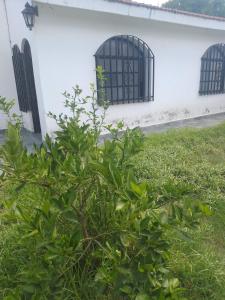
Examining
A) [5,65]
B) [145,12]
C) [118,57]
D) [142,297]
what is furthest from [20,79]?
[142,297]

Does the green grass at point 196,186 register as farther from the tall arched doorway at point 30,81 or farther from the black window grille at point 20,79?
the black window grille at point 20,79

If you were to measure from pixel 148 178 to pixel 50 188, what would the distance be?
2236 mm

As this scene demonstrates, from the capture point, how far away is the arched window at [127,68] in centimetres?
572

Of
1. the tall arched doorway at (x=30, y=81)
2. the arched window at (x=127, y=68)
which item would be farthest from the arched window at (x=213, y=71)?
the tall arched doorway at (x=30, y=81)

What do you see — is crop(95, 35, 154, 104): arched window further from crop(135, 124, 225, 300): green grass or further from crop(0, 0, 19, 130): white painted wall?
crop(0, 0, 19, 130): white painted wall

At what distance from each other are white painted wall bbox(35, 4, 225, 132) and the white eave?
0.27 m

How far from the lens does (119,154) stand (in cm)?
166

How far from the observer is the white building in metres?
4.86

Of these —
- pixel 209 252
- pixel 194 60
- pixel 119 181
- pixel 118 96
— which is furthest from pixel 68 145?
pixel 194 60

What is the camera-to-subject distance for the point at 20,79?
6.27m

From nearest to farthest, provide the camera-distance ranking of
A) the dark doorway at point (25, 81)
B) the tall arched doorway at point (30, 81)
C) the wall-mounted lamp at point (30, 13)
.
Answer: the wall-mounted lamp at point (30, 13)
the tall arched doorway at point (30, 81)
the dark doorway at point (25, 81)

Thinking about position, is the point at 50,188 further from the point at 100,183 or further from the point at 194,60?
the point at 194,60

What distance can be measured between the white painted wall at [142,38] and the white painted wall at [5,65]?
2.10 m

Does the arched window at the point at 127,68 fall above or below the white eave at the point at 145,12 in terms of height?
below
